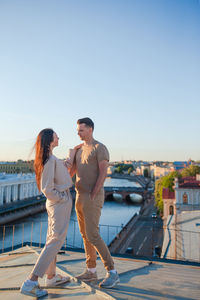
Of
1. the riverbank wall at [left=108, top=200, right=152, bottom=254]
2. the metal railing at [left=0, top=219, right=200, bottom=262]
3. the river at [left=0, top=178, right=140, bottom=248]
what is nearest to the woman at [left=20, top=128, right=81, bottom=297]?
the metal railing at [left=0, top=219, right=200, bottom=262]

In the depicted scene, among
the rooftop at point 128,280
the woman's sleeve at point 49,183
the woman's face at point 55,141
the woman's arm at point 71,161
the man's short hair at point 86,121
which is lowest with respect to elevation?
the rooftop at point 128,280

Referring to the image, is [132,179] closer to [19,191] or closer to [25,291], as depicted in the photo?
[19,191]

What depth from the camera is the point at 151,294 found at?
2.28m

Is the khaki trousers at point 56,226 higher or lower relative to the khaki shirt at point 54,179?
lower

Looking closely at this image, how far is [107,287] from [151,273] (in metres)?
0.79

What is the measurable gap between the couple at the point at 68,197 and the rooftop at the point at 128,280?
140mm

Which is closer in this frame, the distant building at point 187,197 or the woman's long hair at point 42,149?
the woman's long hair at point 42,149

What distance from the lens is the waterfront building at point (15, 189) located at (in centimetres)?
3509

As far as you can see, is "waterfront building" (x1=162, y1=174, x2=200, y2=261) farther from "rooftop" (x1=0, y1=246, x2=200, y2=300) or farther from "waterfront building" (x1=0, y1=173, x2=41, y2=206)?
"waterfront building" (x1=0, y1=173, x2=41, y2=206)

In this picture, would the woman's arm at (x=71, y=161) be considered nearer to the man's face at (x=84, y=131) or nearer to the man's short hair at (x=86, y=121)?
the man's face at (x=84, y=131)

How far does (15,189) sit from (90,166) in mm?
37178

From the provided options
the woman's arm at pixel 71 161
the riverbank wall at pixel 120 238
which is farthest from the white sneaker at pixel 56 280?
the riverbank wall at pixel 120 238

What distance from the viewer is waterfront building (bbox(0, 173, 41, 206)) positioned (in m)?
35.1

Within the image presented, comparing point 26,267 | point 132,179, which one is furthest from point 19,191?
point 132,179
